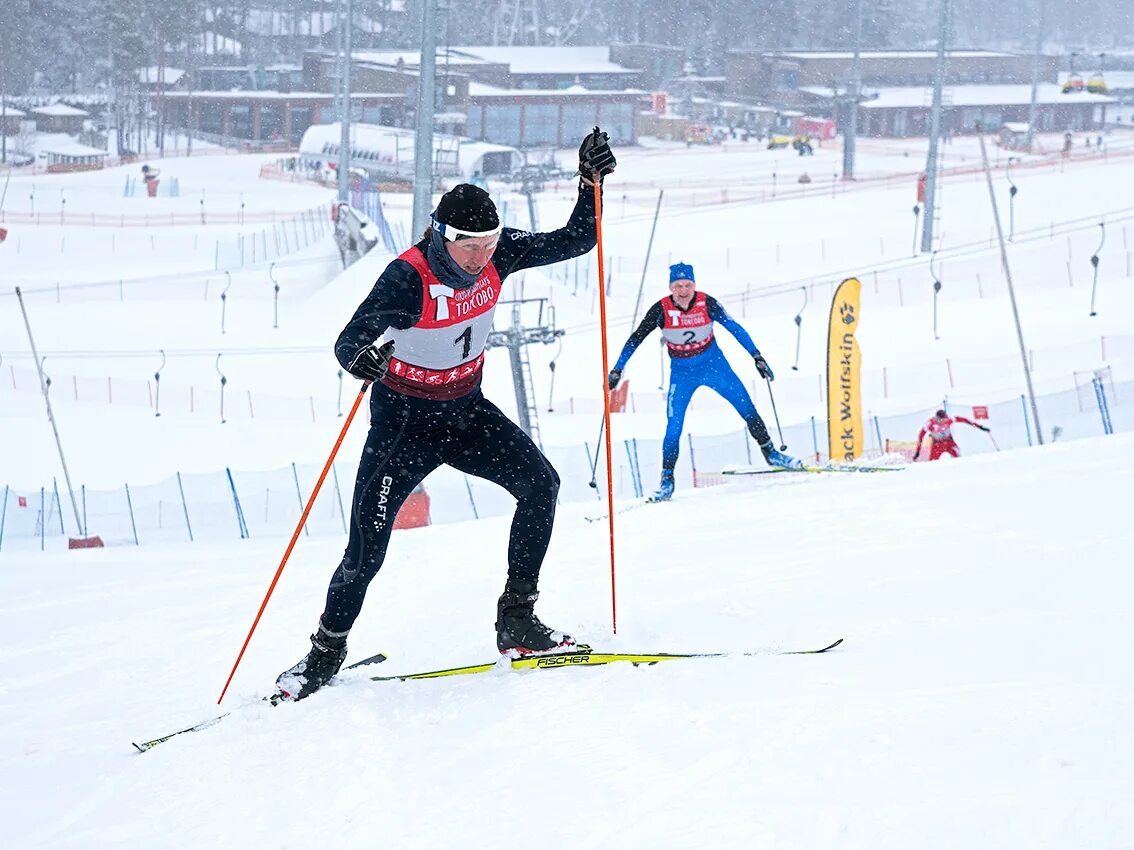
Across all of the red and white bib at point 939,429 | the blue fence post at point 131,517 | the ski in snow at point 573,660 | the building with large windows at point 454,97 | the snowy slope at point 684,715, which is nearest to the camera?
the snowy slope at point 684,715

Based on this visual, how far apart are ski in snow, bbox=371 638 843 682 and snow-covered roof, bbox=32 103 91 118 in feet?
203

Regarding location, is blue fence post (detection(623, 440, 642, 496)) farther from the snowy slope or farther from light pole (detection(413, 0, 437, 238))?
the snowy slope

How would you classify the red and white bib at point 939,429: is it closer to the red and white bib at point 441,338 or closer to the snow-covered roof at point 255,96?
the red and white bib at point 441,338

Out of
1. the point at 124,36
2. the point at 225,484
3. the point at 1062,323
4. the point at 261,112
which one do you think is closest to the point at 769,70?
the point at 261,112

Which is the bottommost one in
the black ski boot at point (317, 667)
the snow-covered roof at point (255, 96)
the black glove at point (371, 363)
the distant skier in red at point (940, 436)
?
the distant skier in red at point (940, 436)

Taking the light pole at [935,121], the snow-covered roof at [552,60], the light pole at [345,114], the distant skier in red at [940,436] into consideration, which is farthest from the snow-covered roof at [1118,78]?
the distant skier in red at [940,436]

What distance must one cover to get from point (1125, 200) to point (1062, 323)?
14.4m

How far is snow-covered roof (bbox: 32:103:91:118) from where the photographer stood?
5950 cm

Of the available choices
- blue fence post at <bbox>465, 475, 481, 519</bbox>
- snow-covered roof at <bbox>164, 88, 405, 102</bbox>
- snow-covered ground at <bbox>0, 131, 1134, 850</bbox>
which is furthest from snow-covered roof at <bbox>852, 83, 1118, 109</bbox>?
blue fence post at <bbox>465, 475, 481, 519</bbox>

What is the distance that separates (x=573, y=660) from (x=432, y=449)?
2.81ft

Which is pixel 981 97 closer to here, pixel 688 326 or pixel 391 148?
pixel 391 148

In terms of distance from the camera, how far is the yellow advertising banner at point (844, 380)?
1528 centimetres

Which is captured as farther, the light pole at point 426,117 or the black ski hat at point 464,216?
the light pole at point 426,117

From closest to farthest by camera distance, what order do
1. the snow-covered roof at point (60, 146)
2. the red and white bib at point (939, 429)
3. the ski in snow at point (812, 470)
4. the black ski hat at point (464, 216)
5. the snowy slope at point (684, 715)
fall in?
the snowy slope at point (684, 715) → the black ski hat at point (464, 216) → the ski in snow at point (812, 470) → the red and white bib at point (939, 429) → the snow-covered roof at point (60, 146)
